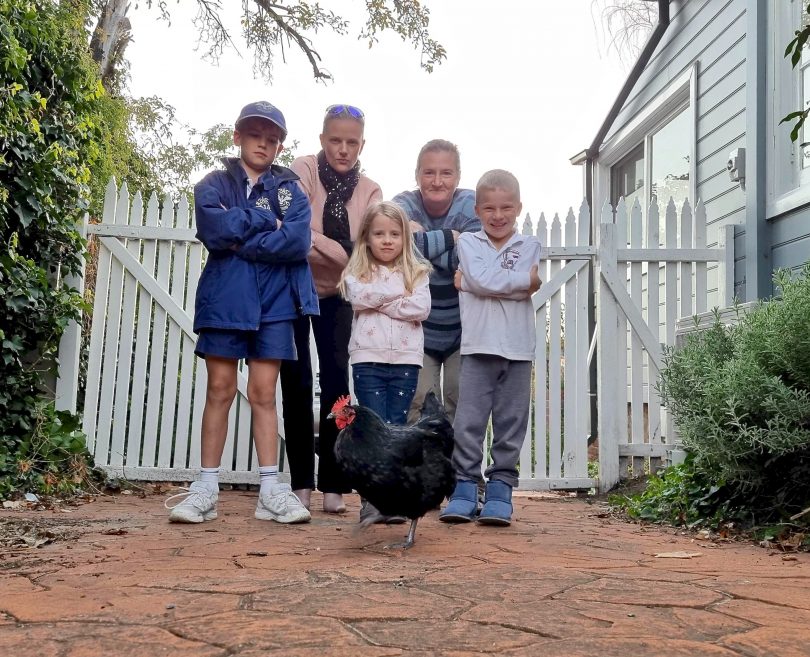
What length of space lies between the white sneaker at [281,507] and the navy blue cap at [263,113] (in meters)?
1.73

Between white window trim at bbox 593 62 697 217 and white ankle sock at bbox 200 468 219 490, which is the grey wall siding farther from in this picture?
white ankle sock at bbox 200 468 219 490

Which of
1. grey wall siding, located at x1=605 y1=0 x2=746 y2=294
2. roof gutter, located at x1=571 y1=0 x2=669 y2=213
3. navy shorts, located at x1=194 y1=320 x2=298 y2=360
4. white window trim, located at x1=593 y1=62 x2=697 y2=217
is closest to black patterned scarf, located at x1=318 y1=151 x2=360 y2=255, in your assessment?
navy shorts, located at x1=194 y1=320 x2=298 y2=360

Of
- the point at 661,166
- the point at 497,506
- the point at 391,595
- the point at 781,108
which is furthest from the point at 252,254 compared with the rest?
the point at 661,166

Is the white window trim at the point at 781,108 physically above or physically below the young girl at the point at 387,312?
above

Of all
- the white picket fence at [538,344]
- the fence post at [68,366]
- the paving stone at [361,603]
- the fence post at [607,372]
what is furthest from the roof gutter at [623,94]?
the paving stone at [361,603]

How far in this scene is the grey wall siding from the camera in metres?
6.29

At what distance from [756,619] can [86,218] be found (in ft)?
17.2

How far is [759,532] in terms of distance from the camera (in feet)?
12.3

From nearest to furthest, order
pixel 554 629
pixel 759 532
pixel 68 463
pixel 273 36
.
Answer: pixel 554 629, pixel 759 532, pixel 68 463, pixel 273 36

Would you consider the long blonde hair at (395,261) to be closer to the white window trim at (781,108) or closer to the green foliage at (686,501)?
the green foliage at (686,501)

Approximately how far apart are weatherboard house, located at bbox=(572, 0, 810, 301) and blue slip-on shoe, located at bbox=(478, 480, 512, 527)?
2216 millimetres

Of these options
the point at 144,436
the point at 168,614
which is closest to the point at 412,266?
the point at 168,614

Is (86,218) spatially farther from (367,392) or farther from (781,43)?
(781,43)

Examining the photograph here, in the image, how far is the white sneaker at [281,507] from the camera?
3.92 meters
